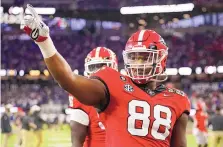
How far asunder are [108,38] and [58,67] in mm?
32886

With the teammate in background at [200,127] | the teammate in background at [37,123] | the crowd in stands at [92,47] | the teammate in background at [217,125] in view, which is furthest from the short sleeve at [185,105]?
the crowd in stands at [92,47]

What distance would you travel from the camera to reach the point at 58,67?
81.9 inches

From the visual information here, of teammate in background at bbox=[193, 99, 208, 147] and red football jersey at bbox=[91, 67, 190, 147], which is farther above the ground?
red football jersey at bbox=[91, 67, 190, 147]

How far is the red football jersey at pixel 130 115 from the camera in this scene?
2426 millimetres

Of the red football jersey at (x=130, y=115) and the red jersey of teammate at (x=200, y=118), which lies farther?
the red jersey of teammate at (x=200, y=118)

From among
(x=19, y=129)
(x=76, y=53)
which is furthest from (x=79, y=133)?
(x=76, y=53)

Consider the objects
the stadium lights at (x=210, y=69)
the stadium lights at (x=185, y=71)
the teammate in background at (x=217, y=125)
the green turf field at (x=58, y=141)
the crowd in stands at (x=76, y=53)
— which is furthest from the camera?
the crowd in stands at (x=76, y=53)

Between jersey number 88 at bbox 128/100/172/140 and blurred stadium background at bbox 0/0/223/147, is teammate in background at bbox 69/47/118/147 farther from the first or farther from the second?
blurred stadium background at bbox 0/0/223/147

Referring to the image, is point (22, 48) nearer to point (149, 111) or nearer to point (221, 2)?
point (221, 2)

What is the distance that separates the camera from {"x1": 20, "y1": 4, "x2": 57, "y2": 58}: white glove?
1.99 m

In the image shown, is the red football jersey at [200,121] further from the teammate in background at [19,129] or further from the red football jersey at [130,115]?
the red football jersey at [130,115]

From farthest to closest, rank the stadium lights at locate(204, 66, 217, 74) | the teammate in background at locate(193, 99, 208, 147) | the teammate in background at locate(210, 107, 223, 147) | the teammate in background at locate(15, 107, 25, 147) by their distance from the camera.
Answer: the stadium lights at locate(204, 66, 217, 74) → the teammate in background at locate(15, 107, 25, 147) → the teammate in background at locate(193, 99, 208, 147) → the teammate in background at locate(210, 107, 223, 147)

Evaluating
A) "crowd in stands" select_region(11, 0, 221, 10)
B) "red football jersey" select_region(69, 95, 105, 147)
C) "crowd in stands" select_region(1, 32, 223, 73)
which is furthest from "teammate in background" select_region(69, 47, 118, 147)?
"crowd in stands" select_region(1, 32, 223, 73)

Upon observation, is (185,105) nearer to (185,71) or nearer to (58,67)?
(58,67)
